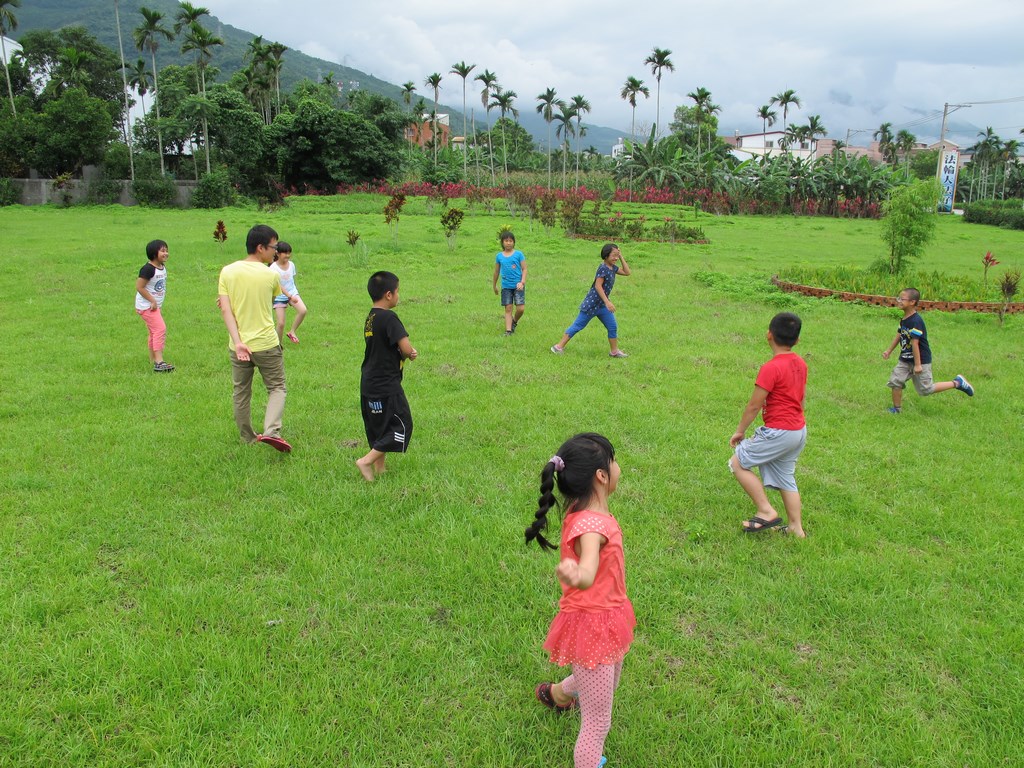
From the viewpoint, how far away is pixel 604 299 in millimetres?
8609

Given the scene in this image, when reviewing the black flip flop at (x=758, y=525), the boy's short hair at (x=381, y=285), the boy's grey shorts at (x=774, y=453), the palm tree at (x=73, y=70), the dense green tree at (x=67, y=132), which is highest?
the palm tree at (x=73, y=70)

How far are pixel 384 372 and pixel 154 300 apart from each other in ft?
15.2

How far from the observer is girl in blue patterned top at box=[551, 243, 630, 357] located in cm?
856

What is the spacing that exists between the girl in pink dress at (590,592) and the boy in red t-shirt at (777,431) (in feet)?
6.31

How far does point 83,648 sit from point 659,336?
842cm

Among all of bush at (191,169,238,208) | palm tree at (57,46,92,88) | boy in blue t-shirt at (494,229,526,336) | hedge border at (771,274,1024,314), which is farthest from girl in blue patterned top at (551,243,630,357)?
palm tree at (57,46,92,88)

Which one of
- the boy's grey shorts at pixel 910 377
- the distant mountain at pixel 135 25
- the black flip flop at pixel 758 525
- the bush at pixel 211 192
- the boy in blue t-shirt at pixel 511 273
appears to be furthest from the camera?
the distant mountain at pixel 135 25

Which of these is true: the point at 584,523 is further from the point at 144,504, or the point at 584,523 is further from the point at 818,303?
the point at 818,303

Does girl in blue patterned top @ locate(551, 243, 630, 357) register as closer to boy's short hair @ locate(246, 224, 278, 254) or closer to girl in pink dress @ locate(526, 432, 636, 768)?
boy's short hair @ locate(246, 224, 278, 254)

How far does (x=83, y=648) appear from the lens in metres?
3.32

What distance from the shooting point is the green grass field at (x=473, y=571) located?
2910 millimetres

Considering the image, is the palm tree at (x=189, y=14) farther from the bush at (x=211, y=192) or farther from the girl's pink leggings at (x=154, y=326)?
the girl's pink leggings at (x=154, y=326)

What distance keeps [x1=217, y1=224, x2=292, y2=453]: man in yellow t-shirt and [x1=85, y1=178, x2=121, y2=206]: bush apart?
125ft

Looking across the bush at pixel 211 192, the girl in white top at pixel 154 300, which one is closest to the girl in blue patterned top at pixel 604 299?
the girl in white top at pixel 154 300
